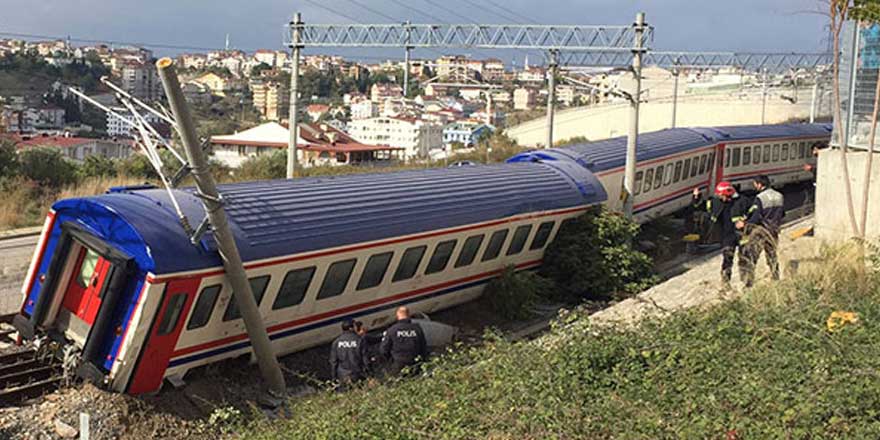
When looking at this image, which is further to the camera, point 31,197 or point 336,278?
point 31,197

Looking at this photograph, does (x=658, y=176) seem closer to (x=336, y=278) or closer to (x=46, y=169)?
(x=336, y=278)

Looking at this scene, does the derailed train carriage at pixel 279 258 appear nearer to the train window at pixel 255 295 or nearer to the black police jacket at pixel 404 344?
the train window at pixel 255 295

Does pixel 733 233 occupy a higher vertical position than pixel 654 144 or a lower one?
lower

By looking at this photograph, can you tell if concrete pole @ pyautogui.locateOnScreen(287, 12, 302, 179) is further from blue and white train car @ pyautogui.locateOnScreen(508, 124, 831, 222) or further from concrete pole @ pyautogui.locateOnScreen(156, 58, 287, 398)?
concrete pole @ pyautogui.locateOnScreen(156, 58, 287, 398)

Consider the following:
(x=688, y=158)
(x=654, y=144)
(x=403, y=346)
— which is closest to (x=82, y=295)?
(x=403, y=346)

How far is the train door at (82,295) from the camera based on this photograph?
11477 mm

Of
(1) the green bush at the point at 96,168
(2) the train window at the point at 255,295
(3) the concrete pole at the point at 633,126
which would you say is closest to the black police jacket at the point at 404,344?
(2) the train window at the point at 255,295

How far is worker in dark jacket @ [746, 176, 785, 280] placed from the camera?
48.0 feet

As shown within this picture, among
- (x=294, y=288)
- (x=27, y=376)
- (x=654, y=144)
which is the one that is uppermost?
(x=654, y=144)

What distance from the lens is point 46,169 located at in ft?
94.5

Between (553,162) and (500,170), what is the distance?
2.40 m

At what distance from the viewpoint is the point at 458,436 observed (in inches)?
313

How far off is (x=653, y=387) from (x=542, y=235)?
415 inches

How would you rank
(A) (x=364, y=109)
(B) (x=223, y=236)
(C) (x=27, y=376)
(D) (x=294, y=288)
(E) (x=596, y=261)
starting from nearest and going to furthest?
(B) (x=223, y=236) < (C) (x=27, y=376) < (D) (x=294, y=288) < (E) (x=596, y=261) < (A) (x=364, y=109)
